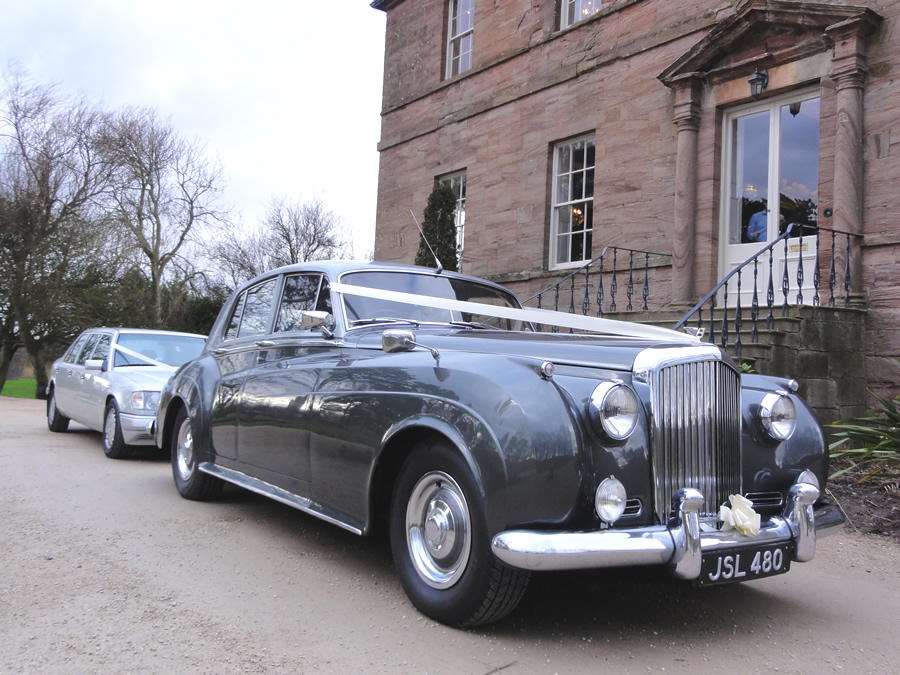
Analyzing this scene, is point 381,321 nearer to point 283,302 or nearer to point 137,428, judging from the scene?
point 283,302

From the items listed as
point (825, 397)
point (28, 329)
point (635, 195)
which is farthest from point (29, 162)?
point (825, 397)

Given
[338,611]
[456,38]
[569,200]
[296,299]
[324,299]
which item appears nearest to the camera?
[338,611]

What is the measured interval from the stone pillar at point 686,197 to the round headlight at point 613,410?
7.57 m

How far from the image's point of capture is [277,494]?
4.46 m

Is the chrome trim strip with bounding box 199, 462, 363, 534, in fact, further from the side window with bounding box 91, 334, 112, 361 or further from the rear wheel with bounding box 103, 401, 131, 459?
the side window with bounding box 91, 334, 112, 361

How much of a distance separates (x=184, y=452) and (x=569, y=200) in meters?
8.40

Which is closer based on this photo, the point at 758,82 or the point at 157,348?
the point at 157,348

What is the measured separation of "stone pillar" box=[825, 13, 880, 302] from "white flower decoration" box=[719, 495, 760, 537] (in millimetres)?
6538

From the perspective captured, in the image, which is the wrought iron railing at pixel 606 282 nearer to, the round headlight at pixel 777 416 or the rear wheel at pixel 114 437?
the rear wheel at pixel 114 437

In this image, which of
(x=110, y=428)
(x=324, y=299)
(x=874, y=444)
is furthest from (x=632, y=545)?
(x=110, y=428)

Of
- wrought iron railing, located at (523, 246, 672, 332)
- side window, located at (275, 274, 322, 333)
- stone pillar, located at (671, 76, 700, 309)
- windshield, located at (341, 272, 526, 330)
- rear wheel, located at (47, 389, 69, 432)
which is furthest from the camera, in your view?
wrought iron railing, located at (523, 246, 672, 332)

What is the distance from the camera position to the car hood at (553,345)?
3250 millimetres

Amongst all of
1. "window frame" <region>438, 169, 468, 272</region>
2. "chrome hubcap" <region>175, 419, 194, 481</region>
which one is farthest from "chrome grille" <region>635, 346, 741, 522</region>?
"window frame" <region>438, 169, 468, 272</region>

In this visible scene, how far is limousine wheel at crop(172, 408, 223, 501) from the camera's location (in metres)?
5.70
